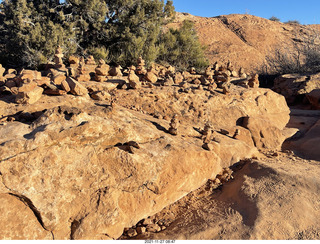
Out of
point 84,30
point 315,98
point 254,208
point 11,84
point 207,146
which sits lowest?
point 254,208

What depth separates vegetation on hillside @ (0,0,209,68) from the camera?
300 inches

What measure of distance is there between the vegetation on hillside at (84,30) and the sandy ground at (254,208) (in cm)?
658

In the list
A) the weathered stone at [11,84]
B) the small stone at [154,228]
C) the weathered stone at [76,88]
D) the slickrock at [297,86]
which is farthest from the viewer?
the slickrock at [297,86]

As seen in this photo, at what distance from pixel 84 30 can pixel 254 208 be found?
29.2 ft

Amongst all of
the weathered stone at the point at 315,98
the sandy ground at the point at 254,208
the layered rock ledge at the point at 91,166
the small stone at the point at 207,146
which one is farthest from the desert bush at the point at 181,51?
the sandy ground at the point at 254,208

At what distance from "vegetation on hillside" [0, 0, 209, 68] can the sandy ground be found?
6582 mm

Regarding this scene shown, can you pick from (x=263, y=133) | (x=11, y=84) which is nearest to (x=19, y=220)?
(x=11, y=84)

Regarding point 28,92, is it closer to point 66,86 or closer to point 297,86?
point 66,86

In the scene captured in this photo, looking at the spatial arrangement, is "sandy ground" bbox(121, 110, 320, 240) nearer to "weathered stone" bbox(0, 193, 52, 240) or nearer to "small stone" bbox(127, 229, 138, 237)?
"small stone" bbox(127, 229, 138, 237)

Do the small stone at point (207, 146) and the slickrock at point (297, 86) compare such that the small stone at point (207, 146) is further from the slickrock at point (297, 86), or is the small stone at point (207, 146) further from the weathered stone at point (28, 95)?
the slickrock at point (297, 86)

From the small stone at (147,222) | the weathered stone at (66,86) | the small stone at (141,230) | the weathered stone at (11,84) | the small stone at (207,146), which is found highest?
the weathered stone at (66,86)

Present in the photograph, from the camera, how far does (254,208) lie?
2342 millimetres

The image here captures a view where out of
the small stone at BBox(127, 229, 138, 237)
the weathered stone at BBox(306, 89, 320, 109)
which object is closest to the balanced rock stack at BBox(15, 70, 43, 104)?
the small stone at BBox(127, 229, 138, 237)

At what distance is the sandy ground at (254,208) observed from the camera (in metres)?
2.08
